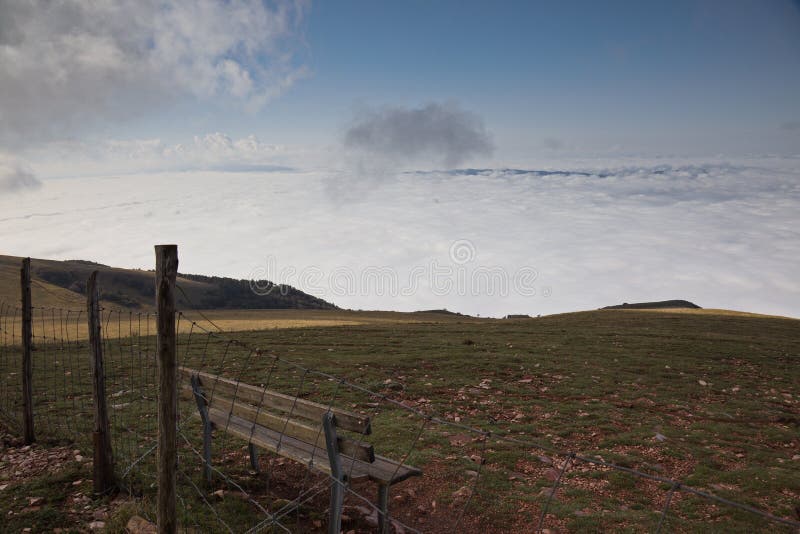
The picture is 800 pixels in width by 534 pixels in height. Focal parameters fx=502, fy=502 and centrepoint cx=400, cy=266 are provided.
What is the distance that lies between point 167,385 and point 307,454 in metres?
2.13

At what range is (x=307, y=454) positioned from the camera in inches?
271

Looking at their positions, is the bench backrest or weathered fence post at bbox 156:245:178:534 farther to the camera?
the bench backrest

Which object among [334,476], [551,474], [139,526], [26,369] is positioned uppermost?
[26,369]

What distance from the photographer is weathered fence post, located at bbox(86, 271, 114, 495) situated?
7.77m

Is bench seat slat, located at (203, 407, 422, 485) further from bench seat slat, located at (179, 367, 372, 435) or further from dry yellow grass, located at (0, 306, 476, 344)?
dry yellow grass, located at (0, 306, 476, 344)

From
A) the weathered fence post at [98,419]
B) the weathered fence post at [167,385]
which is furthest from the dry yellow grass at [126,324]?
the weathered fence post at [167,385]

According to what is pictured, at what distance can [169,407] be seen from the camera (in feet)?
19.5

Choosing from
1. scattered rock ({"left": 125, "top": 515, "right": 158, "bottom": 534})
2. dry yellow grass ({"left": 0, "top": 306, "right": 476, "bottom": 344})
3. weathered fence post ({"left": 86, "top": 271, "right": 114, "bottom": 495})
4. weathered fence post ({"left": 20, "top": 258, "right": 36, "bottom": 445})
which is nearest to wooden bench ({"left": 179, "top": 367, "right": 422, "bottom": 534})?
weathered fence post ({"left": 86, "top": 271, "right": 114, "bottom": 495})

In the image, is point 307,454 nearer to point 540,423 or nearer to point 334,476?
point 334,476

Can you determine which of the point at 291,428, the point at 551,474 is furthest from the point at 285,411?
the point at 551,474

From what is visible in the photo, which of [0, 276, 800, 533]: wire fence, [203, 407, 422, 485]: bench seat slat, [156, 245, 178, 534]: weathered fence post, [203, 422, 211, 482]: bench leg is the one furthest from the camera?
[203, 422, 211, 482]: bench leg

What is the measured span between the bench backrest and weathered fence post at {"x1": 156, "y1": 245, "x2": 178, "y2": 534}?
132 centimetres

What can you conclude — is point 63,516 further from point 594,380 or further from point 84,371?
point 594,380

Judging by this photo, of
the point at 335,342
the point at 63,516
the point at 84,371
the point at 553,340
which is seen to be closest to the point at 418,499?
the point at 63,516
